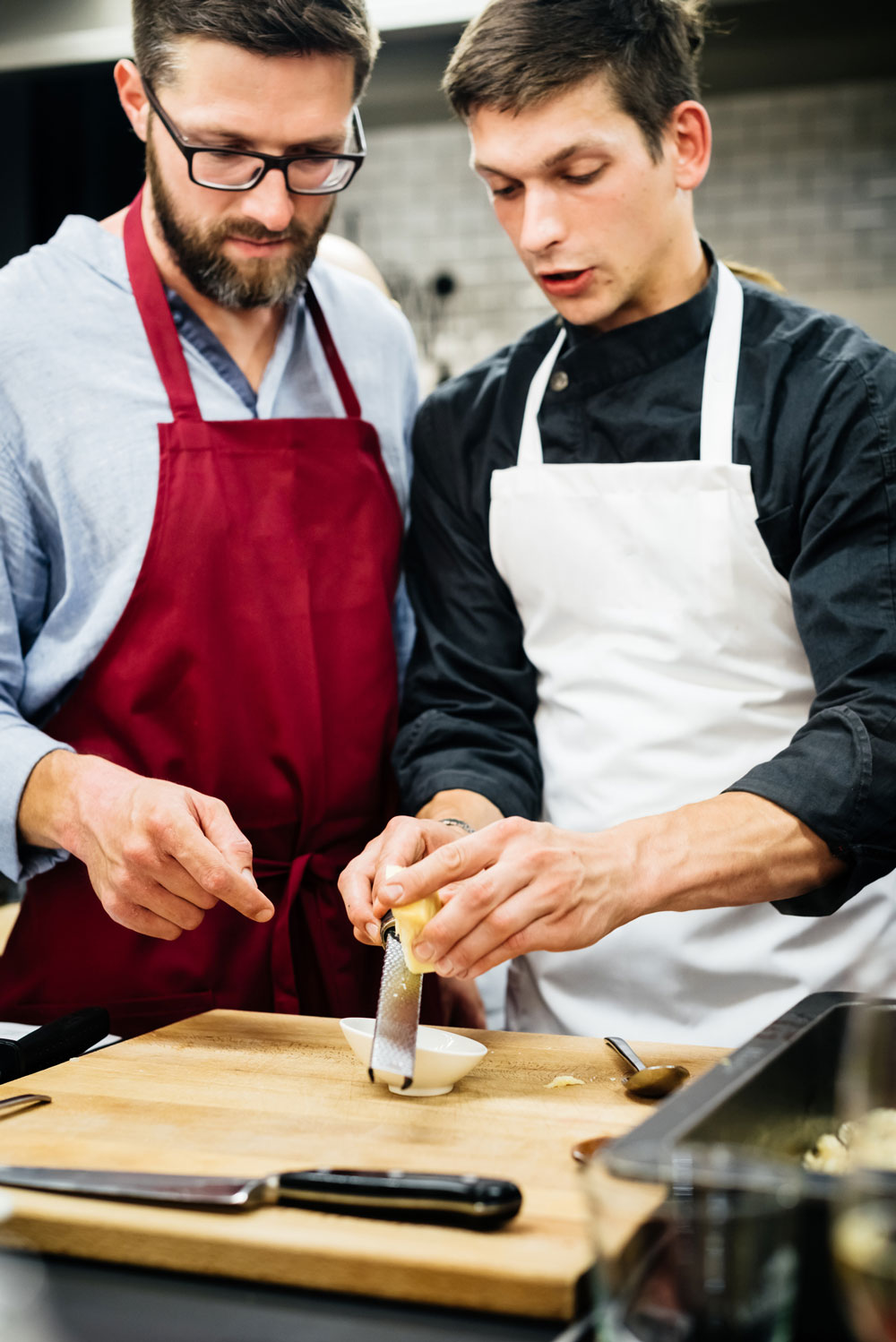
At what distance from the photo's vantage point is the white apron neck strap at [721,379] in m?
1.52

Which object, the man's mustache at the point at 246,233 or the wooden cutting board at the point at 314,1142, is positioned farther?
the man's mustache at the point at 246,233

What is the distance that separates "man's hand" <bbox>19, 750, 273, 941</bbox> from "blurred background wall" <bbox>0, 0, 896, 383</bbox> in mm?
2444

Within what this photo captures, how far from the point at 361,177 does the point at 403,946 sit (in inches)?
143

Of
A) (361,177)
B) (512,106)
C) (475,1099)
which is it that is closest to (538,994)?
(475,1099)

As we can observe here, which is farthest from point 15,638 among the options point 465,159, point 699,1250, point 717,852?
point 465,159

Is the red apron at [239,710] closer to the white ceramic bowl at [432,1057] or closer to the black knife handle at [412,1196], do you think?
the white ceramic bowl at [432,1057]

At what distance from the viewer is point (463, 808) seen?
1505mm

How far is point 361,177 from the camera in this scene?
14.3ft

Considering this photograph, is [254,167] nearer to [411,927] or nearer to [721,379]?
[721,379]

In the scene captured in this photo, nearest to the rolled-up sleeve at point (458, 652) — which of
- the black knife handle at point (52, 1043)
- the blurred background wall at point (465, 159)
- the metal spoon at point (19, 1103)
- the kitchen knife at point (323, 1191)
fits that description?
the black knife handle at point (52, 1043)

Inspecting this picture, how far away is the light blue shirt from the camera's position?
1.48m

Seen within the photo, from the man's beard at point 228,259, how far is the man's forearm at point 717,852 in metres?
0.78

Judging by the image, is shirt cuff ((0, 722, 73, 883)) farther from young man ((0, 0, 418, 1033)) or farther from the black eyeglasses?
the black eyeglasses

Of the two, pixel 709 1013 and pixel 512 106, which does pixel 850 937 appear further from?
pixel 512 106
